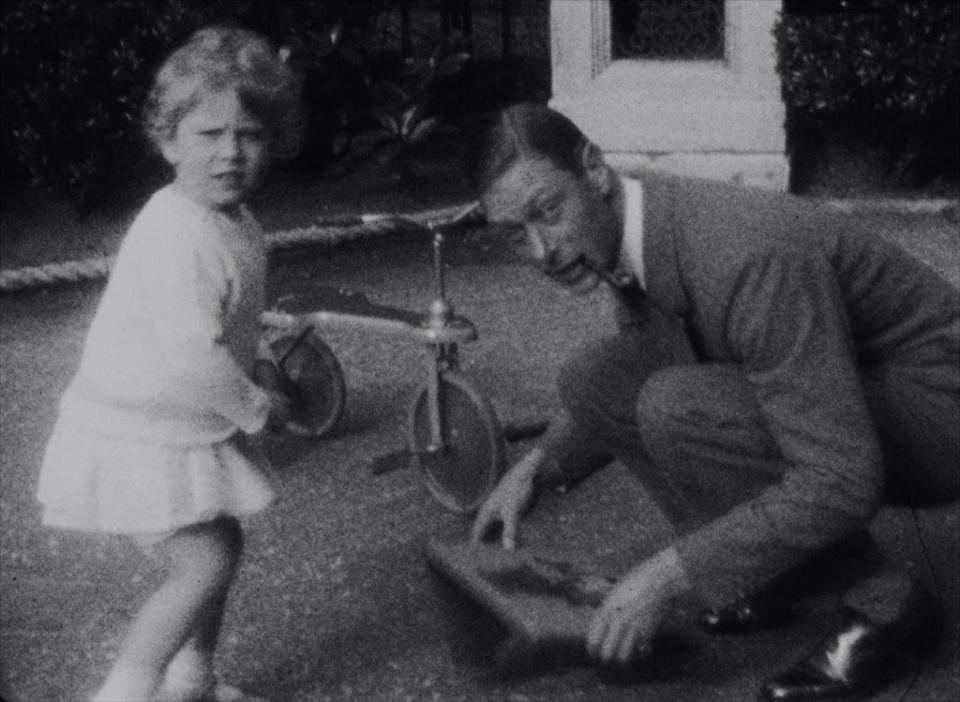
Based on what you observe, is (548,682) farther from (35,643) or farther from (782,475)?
(35,643)

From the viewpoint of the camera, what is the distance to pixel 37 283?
6.66 metres

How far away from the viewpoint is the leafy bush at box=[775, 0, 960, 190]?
288 inches

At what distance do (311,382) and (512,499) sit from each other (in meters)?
1.36

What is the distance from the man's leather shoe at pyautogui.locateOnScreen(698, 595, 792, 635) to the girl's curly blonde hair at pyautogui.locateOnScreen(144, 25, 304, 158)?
126 centimetres

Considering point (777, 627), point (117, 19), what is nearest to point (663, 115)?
point (117, 19)

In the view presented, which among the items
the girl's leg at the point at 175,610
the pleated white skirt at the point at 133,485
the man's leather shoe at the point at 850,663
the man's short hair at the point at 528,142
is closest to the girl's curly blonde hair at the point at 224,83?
the man's short hair at the point at 528,142

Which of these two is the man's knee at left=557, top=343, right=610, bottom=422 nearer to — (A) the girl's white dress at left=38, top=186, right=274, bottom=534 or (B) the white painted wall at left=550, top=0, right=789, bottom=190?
(A) the girl's white dress at left=38, top=186, right=274, bottom=534

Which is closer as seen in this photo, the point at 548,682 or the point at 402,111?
the point at 548,682

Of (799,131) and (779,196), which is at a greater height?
(779,196)

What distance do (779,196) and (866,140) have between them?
5.06m

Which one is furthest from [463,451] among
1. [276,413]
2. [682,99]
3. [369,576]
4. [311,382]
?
[682,99]

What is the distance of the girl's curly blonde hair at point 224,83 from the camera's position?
10.4ft

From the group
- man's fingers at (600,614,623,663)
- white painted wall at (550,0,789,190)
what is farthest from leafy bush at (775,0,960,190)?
man's fingers at (600,614,623,663)

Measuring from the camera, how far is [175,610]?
122 inches
